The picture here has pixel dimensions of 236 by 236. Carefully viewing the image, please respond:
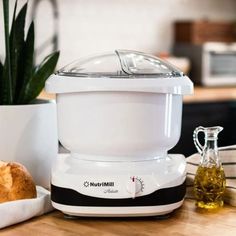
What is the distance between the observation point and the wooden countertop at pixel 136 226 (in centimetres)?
98

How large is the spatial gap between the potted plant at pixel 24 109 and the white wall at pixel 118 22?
2141mm

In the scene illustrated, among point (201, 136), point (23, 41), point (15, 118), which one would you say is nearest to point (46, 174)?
point (15, 118)

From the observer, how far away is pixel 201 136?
3.18 meters

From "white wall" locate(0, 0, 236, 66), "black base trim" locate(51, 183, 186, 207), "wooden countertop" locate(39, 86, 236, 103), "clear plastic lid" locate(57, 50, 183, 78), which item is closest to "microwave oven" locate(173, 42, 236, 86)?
"wooden countertop" locate(39, 86, 236, 103)

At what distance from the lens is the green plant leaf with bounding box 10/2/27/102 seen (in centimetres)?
128

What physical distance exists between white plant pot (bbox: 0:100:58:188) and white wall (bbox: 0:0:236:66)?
→ 2.22 meters

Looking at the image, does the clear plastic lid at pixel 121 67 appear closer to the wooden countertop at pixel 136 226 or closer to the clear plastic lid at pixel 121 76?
the clear plastic lid at pixel 121 76

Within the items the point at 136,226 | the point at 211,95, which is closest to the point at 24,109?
the point at 136,226

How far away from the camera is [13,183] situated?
105cm

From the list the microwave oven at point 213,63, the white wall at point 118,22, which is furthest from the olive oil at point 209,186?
the microwave oven at point 213,63

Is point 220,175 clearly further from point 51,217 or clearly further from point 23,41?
point 23,41

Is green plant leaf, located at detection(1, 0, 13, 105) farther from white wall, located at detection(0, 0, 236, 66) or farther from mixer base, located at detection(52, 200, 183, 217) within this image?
white wall, located at detection(0, 0, 236, 66)

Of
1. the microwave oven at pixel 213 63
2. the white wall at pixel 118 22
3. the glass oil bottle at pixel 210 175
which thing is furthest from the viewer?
the microwave oven at pixel 213 63

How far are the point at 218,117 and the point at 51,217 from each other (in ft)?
8.27
